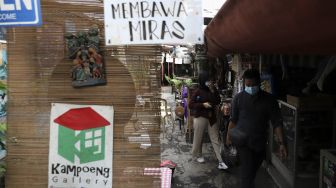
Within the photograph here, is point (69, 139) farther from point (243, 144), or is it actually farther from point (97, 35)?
point (243, 144)

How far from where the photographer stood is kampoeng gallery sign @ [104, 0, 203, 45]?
254 cm

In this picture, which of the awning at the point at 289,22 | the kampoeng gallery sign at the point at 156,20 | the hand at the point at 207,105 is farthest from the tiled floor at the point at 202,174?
the kampoeng gallery sign at the point at 156,20

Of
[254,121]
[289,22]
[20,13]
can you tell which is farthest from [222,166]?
[289,22]

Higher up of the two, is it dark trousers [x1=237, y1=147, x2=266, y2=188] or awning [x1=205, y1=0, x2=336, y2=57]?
awning [x1=205, y1=0, x2=336, y2=57]

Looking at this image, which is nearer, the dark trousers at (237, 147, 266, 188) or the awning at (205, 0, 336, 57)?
the awning at (205, 0, 336, 57)

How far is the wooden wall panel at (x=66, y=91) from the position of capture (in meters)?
2.78

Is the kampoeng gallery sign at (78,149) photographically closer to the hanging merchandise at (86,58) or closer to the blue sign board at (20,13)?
the hanging merchandise at (86,58)

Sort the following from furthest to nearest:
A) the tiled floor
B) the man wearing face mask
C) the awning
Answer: the tiled floor
the man wearing face mask
the awning

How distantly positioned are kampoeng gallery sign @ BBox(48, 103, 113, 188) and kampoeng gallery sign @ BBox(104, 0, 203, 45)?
2.20 feet

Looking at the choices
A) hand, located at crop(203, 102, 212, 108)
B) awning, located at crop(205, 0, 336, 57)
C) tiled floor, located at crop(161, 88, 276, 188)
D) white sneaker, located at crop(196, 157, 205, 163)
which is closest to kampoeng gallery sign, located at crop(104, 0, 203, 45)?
awning, located at crop(205, 0, 336, 57)

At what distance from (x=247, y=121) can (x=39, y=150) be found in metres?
3.08

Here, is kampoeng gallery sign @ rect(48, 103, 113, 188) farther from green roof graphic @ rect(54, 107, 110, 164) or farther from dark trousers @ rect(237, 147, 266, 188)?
dark trousers @ rect(237, 147, 266, 188)

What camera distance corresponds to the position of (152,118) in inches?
111

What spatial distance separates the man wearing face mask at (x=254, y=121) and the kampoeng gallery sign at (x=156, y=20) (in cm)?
272
